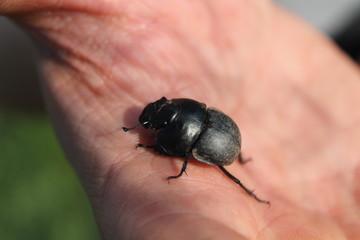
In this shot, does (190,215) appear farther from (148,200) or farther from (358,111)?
(358,111)

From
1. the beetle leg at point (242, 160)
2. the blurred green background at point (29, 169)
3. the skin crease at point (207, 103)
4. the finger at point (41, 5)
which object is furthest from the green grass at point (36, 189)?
the finger at point (41, 5)

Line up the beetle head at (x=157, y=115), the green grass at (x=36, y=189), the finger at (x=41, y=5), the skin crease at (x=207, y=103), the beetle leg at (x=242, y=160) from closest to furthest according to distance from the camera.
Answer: the skin crease at (x=207, y=103)
the finger at (x=41, y=5)
the beetle head at (x=157, y=115)
the beetle leg at (x=242, y=160)
the green grass at (x=36, y=189)

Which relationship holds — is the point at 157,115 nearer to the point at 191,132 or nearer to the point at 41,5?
the point at 191,132

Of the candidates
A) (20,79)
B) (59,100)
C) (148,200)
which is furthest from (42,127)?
(148,200)

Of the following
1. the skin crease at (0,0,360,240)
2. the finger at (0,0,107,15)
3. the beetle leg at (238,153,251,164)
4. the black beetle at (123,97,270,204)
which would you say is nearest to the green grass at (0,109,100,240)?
the skin crease at (0,0,360,240)

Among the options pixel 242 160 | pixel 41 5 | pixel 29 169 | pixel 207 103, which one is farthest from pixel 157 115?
pixel 29 169

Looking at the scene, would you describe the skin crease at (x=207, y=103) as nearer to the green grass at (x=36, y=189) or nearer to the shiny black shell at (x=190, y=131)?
the shiny black shell at (x=190, y=131)
